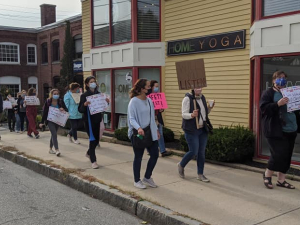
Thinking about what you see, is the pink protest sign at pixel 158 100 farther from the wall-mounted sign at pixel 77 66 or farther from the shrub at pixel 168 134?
the wall-mounted sign at pixel 77 66

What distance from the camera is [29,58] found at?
2845 cm

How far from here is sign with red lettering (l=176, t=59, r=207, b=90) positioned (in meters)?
5.71

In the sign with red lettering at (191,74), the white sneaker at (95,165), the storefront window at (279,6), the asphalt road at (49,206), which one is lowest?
the asphalt road at (49,206)

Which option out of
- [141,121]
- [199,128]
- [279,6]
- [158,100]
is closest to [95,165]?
[158,100]

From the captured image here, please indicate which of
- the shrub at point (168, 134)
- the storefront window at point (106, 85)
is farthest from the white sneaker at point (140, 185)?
the storefront window at point (106, 85)

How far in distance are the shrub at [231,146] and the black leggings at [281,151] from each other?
5.02ft

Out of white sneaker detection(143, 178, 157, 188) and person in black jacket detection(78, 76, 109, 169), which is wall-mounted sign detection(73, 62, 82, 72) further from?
white sneaker detection(143, 178, 157, 188)

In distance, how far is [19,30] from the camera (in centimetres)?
2767

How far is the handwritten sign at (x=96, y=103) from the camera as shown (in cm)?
670

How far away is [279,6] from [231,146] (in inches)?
115

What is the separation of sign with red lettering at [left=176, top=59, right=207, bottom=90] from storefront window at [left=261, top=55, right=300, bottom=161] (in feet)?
6.25

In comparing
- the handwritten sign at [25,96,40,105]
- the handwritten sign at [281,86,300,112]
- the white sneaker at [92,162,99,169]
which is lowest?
the white sneaker at [92,162,99,169]

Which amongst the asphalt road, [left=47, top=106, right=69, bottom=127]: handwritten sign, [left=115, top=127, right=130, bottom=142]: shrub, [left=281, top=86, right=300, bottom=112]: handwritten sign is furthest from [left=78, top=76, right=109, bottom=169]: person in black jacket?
[left=281, top=86, right=300, bottom=112]: handwritten sign

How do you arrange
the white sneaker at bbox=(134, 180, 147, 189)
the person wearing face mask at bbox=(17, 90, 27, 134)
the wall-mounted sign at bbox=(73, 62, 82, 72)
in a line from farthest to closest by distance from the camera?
the wall-mounted sign at bbox=(73, 62, 82, 72) → the person wearing face mask at bbox=(17, 90, 27, 134) → the white sneaker at bbox=(134, 180, 147, 189)
